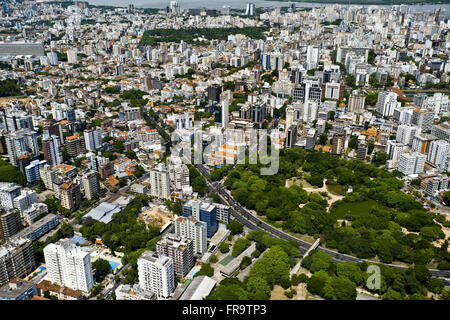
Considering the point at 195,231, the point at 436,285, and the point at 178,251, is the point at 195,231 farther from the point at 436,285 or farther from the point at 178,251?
the point at 436,285

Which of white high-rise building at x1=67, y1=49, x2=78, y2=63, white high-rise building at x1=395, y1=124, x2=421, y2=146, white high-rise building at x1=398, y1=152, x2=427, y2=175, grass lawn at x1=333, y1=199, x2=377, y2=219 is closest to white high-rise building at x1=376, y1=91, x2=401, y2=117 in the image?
white high-rise building at x1=395, y1=124, x2=421, y2=146

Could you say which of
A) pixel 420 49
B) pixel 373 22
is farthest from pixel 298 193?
pixel 373 22

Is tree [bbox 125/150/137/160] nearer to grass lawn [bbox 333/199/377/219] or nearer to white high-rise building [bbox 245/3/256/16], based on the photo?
grass lawn [bbox 333/199/377/219]

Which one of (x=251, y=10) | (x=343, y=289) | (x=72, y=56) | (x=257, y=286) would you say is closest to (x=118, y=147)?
(x=257, y=286)

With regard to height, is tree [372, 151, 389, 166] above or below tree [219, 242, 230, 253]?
above

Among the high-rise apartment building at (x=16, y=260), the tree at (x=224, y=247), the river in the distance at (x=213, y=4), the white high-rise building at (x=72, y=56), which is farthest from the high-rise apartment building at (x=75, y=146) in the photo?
the river in the distance at (x=213, y=4)
